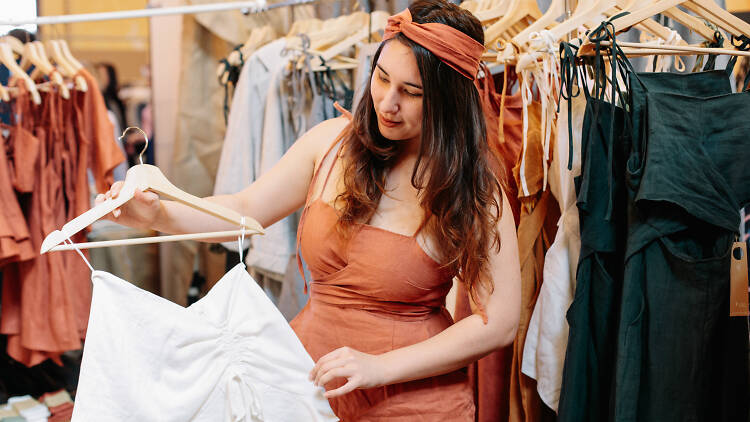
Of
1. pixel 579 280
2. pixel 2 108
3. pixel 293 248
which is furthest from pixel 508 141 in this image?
pixel 2 108

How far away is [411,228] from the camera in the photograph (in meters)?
1.25

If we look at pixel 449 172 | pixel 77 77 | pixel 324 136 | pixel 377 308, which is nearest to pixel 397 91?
pixel 449 172

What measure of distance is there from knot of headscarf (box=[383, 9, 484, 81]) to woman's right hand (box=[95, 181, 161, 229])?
0.49 m

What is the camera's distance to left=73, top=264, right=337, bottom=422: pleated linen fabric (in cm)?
99

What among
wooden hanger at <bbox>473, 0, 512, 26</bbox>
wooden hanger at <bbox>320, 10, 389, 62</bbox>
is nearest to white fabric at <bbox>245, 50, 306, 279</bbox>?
wooden hanger at <bbox>320, 10, 389, 62</bbox>

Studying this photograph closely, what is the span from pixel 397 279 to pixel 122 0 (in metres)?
2.12

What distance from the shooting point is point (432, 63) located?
1.16 m

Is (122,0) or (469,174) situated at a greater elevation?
(122,0)

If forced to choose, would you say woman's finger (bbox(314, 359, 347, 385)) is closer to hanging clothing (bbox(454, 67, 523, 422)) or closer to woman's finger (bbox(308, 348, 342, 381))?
woman's finger (bbox(308, 348, 342, 381))

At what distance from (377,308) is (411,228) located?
16 cm

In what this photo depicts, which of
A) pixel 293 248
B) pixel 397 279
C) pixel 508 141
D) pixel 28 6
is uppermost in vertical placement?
pixel 28 6

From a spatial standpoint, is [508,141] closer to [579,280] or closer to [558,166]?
[558,166]

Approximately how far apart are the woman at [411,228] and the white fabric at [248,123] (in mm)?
997

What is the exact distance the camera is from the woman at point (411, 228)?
3.83 ft
